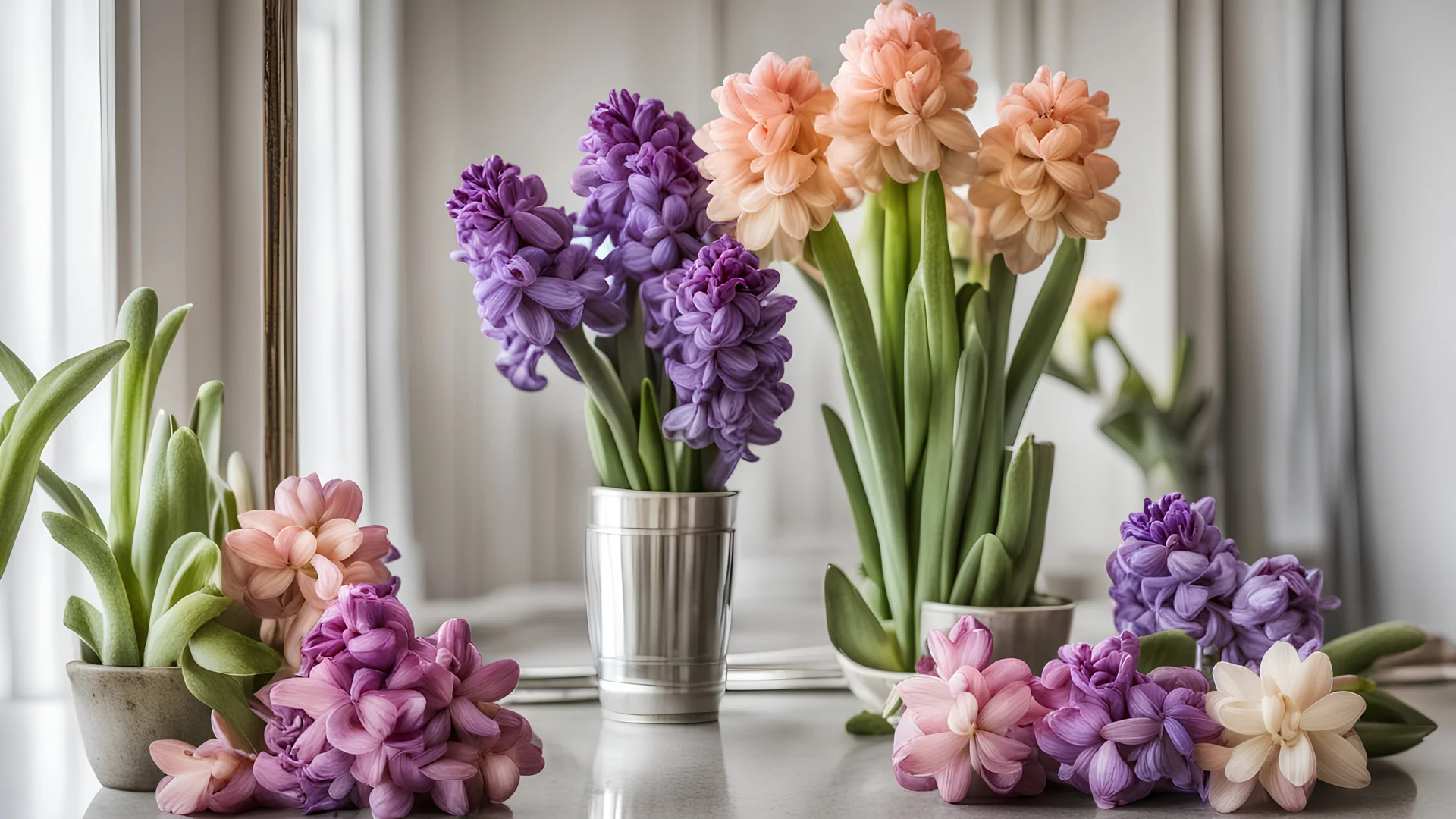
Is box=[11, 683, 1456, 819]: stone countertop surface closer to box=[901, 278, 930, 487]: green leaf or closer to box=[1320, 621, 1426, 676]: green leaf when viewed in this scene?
box=[1320, 621, 1426, 676]: green leaf

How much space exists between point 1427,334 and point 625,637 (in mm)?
688

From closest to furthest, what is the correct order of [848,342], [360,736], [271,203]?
[360,736], [848,342], [271,203]

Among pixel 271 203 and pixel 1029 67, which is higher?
pixel 1029 67

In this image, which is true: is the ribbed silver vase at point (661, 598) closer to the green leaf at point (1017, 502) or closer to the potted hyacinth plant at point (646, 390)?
the potted hyacinth plant at point (646, 390)

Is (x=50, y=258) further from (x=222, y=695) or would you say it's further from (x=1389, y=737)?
(x=1389, y=737)

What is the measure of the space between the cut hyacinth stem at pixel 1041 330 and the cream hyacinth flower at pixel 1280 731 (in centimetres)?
23

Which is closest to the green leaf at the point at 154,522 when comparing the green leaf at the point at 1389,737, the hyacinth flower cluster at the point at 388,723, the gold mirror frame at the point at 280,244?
the hyacinth flower cluster at the point at 388,723

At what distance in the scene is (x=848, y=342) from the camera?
27.4 inches

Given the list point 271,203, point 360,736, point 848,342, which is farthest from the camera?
point 271,203

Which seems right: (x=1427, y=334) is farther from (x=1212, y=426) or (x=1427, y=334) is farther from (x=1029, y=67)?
(x=1029, y=67)

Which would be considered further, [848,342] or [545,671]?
[545,671]

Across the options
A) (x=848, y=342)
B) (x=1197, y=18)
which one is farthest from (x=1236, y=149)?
(x=848, y=342)

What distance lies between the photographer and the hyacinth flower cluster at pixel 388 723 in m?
0.49

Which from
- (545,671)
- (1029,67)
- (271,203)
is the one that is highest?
(1029,67)
